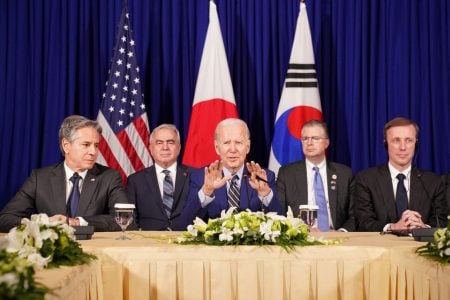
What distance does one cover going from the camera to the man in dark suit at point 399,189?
5363mm

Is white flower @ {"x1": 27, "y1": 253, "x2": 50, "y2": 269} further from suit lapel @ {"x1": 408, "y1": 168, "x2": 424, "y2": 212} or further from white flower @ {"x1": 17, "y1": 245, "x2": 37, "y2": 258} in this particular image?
suit lapel @ {"x1": 408, "y1": 168, "x2": 424, "y2": 212}

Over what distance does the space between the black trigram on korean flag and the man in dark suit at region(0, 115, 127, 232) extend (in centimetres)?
193

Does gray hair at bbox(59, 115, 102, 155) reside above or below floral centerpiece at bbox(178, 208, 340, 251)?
above

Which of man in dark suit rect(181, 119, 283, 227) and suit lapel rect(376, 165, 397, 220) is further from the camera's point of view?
suit lapel rect(376, 165, 397, 220)

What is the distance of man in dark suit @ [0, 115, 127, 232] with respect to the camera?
503 cm

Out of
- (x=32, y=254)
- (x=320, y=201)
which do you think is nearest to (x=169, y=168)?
(x=320, y=201)

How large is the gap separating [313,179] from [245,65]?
1522mm

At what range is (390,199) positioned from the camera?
17.7ft

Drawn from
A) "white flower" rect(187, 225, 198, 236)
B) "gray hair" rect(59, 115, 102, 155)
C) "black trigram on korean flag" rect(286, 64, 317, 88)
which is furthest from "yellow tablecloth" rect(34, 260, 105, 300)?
"black trigram on korean flag" rect(286, 64, 317, 88)

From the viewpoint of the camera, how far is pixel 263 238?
3646mm

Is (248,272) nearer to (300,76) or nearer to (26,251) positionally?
(26,251)

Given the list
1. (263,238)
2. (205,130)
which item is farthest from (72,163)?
(263,238)

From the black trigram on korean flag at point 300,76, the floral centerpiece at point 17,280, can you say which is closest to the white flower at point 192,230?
the floral centerpiece at point 17,280

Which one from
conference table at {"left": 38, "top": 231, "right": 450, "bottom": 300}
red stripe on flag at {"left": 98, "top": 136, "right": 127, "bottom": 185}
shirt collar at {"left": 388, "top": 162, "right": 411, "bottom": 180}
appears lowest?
conference table at {"left": 38, "top": 231, "right": 450, "bottom": 300}
